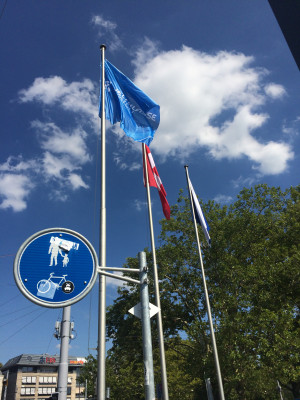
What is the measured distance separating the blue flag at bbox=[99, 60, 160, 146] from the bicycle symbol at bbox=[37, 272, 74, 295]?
670 centimetres

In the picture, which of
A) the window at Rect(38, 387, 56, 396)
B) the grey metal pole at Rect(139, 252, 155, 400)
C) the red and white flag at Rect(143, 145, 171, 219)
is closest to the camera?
the grey metal pole at Rect(139, 252, 155, 400)

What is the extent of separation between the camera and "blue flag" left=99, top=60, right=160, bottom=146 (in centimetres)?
973

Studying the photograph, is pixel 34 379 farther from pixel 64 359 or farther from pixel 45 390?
pixel 64 359

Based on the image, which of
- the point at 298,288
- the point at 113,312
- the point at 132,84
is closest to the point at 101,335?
the point at 132,84

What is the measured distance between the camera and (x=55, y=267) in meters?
3.77

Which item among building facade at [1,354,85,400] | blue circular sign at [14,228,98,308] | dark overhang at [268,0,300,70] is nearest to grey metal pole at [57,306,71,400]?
blue circular sign at [14,228,98,308]

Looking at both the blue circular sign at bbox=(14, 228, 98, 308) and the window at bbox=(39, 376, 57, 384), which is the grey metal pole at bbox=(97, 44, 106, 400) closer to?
the blue circular sign at bbox=(14, 228, 98, 308)

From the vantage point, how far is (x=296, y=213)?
943 inches

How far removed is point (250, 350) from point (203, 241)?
27.1 feet

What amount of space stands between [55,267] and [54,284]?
0.20 meters

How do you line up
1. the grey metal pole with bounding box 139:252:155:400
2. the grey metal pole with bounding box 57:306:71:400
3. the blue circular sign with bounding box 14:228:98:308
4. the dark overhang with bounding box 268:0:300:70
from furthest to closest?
the grey metal pole with bounding box 57:306:71:400
the dark overhang with bounding box 268:0:300:70
the grey metal pole with bounding box 139:252:155:400
the blue circular sign with bounding box 14:228:98:308

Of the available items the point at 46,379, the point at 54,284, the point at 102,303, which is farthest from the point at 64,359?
the point at 46,379

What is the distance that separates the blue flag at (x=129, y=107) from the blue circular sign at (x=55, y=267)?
6.34m

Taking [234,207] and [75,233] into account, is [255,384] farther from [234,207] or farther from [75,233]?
[75,233]
